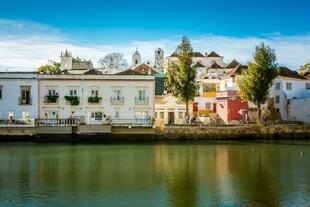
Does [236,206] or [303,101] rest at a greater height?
[303,101]

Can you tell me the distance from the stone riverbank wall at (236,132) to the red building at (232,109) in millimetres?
5457

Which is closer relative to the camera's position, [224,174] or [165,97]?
[224,174]

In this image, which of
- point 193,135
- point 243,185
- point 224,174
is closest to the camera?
point 243,185

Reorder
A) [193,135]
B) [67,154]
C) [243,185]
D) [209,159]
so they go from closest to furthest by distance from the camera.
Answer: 1. [243,185]
2. [209,159]
3. [67,154]
4. [193,135]

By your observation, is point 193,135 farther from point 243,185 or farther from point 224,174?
point 243,185

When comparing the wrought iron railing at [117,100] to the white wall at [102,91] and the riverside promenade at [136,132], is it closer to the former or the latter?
the white wall at [102,91]

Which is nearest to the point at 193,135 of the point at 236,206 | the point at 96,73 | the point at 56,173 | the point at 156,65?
the point at 96,73

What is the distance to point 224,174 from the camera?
29234mm

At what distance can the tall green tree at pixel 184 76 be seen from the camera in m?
57.3

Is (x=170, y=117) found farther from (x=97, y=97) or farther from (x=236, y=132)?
(x=97, y=97)

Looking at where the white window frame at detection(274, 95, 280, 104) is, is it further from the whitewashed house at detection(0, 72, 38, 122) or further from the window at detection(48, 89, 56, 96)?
the whitewashed house at detection(0, 72, 38, 122)

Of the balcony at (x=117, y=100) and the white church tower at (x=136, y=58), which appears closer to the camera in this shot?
the balcony at (x=117, y=100)

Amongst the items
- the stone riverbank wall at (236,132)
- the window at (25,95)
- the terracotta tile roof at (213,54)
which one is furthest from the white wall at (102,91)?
the terracotta tile roof at (213,54)

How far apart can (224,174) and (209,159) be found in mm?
7298
